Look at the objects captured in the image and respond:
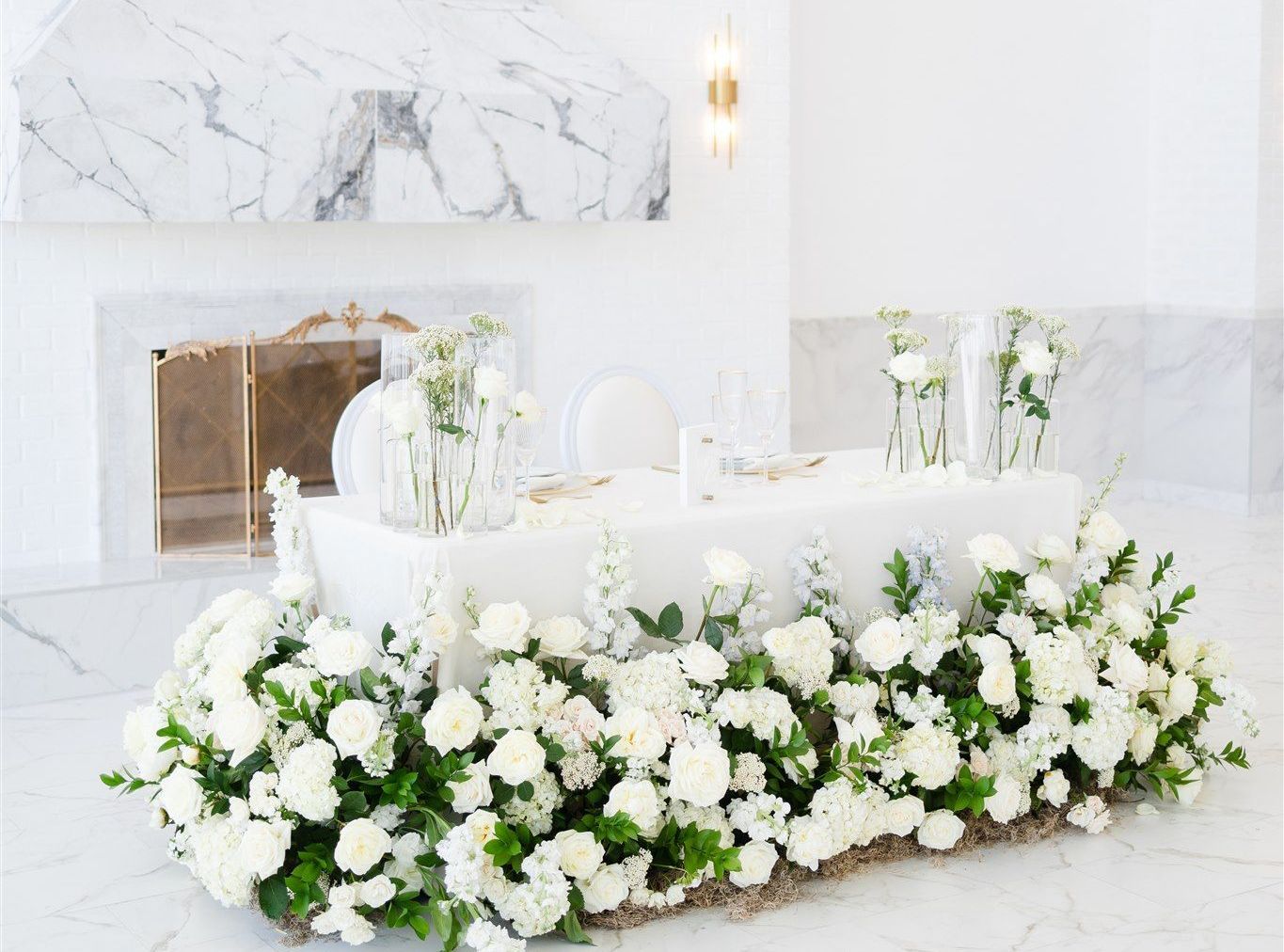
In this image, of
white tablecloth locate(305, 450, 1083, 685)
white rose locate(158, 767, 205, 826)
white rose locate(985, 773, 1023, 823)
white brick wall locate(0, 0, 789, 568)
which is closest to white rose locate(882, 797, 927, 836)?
white rose locate(985, 773, 1023, 823)

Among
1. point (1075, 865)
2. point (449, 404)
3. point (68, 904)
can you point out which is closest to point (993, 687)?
point (1075, 865)

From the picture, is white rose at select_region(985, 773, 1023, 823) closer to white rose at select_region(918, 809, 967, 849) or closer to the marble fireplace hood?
white rose at select_region(918, 809, 967, 849)

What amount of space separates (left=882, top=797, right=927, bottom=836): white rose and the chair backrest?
156 cm

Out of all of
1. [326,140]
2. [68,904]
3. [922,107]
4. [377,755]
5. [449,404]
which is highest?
[922,107]

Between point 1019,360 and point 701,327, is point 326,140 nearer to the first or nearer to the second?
point 701,327

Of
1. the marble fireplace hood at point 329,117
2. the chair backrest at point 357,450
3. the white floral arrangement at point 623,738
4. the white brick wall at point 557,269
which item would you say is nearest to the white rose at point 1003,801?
the white floral arrangement at point 623,738

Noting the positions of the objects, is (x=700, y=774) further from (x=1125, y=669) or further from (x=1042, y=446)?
(x=1042, y=446)

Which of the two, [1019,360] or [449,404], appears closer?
[449,404]

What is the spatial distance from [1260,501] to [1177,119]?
6.19 feet

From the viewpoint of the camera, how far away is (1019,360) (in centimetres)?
350

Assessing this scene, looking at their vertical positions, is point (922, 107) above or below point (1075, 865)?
above

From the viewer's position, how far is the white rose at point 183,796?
285 cm

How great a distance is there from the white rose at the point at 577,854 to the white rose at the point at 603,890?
0.05 metres

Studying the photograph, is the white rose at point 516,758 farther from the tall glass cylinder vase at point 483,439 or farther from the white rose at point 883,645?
the white rose at point 883,645
